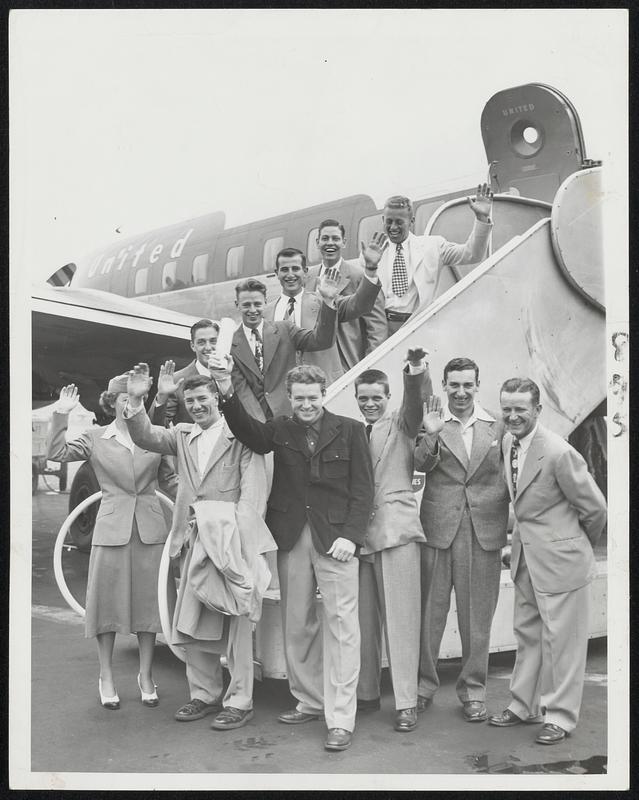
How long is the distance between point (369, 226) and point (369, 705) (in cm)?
561

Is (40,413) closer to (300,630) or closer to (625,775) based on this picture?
(300,630)

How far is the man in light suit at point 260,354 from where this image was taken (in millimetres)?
4656

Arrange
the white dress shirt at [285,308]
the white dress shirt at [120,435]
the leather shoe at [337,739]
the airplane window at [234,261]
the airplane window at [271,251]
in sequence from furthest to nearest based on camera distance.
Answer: the airplane window at [234,261]
the airplane window at [271,251]
the white dress shirt at [285,308]
the white dress shirt at [120,435]
the leather shoe at [337,739]

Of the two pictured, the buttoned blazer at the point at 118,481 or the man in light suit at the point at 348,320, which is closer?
the buttoned blazer at the point at 118,481

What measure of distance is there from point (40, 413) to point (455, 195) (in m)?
4.96

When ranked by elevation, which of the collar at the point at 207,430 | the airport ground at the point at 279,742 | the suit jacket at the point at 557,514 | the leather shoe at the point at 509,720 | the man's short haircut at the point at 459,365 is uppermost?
the man's short haircut at the point at 459,365

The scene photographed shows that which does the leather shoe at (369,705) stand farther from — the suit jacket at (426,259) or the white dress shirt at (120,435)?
the suit jacket at (426,259)

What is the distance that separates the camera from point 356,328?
502 centimetres

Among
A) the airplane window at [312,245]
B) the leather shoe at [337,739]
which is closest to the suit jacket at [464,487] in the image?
the leather shoe at [337,739]

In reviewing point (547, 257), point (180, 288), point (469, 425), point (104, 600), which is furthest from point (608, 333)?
point (180, 288)

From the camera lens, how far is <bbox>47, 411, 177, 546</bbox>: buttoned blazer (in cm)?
456

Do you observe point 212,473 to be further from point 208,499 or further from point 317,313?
point 317,313

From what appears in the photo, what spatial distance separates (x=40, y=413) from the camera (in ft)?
17.2

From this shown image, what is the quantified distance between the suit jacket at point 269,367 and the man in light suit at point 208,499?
0.28 m
